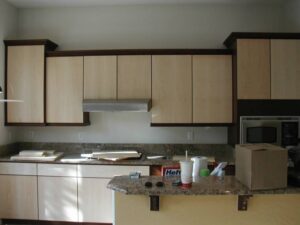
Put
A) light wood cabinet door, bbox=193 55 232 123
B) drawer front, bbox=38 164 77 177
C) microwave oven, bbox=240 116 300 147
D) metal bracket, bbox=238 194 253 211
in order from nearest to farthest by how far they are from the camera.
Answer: metal bracket, bbox=238 194 253 211, microwave oven, bbox=240 116 300 147, drawer front, bbox=38 164 77 177, light wood cabinet door, bbox=193 55 232 123

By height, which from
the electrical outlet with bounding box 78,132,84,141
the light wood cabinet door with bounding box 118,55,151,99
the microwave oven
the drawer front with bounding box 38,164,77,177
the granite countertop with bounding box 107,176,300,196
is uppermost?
the light wood cabinet door with bounding box 118,55,151,99

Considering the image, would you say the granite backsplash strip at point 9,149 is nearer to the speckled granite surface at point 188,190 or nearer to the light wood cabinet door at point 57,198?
the light wood cabinet door at point 57,198

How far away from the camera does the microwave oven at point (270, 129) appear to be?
332 cm

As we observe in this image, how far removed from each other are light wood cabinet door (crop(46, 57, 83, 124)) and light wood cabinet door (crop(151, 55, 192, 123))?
102cm

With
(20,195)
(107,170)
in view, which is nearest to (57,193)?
(20,195)

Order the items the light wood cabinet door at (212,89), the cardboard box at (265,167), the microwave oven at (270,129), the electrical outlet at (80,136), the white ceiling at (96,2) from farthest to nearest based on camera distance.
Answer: the electrical outlet at (80,136) < the white ceiling at (96,2) < the light wood cabinet door at (212,89) < the microwave oven at (270,129) < the cardboard box at (265,167)

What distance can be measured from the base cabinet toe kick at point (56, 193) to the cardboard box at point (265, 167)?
6.17 ft

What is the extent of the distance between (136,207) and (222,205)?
2.01 feet

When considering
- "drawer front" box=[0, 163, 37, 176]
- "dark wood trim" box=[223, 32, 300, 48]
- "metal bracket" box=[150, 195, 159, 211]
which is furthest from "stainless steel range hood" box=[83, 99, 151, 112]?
"metal bracket" box=[150, 195, 159, 211]

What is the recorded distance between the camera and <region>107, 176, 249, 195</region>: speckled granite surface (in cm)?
178

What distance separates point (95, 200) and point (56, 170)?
0.62 meters

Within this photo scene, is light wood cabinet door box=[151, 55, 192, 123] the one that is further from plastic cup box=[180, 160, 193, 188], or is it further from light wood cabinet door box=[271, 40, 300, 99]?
plastic cup box=[180, 160, 193, 188]

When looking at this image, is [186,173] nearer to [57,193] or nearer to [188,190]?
[188,190]

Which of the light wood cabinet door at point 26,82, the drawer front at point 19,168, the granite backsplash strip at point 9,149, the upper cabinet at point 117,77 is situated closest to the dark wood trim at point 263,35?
the upper cabinet at point 117,77
